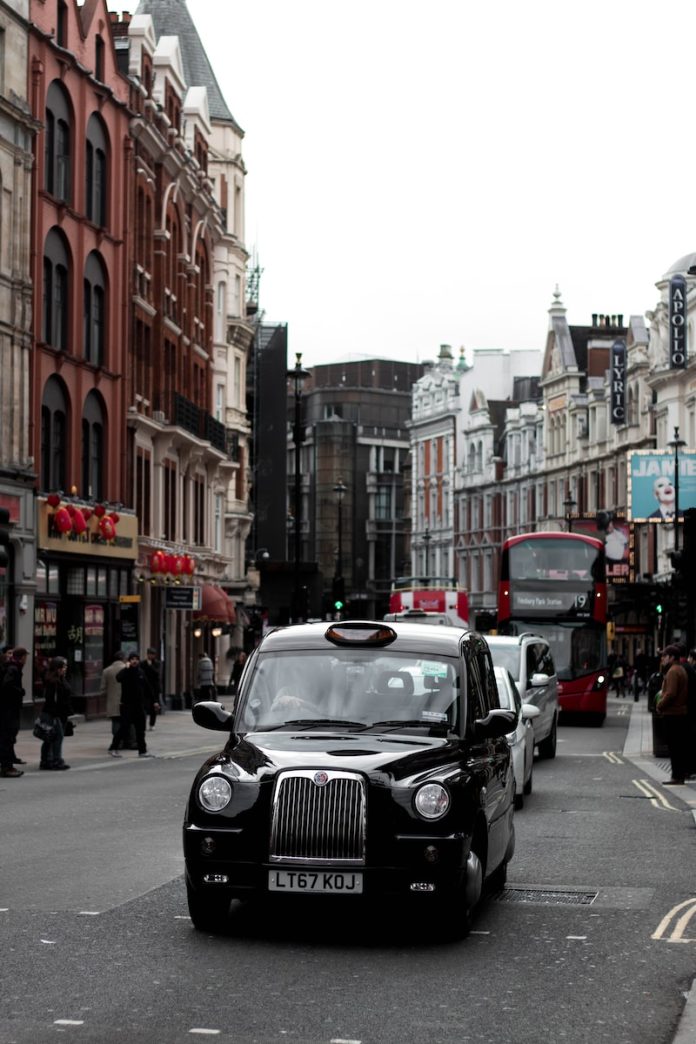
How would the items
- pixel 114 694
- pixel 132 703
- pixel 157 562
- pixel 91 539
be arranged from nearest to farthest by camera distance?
1. pixel 132 703
2. pixel 114 694
3. pixel 91 539
4. pixel 157 562

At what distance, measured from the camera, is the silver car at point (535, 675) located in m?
24.1

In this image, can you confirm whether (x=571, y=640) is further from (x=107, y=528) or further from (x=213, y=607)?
(x=213, y=607)

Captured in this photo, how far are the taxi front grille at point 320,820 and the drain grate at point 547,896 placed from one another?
235cm

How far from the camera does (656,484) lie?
2395 inches

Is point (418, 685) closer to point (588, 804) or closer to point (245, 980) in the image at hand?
point (245, 980)

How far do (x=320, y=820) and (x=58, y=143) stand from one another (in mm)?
31892

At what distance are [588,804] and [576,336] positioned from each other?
8244 cm

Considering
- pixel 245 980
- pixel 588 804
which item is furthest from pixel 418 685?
pixel 588 804

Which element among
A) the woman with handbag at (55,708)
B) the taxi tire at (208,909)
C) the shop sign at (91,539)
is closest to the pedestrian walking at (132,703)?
the woman with handbag at (55,708)

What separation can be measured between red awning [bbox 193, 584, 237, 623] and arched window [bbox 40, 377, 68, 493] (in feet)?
46.8

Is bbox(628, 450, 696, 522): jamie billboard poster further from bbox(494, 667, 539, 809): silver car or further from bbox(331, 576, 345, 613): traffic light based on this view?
bbox(494, 667, 539, 809): silver car

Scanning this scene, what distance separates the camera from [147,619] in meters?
47.6

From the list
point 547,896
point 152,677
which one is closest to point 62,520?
point 152,677

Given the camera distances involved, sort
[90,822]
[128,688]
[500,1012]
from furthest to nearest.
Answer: [128,688] < [90,822] < [500,1012]
